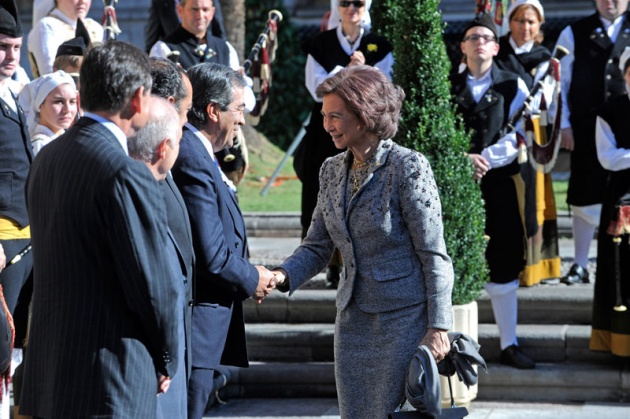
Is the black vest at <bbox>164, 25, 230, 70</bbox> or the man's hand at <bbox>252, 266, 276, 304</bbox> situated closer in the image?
the man's hand at <bbox>252, 266, 276, 304</bbox>

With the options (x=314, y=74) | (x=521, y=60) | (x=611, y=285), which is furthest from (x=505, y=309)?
(x=314, y=74)

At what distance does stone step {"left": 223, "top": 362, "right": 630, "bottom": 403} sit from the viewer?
22.7 feet

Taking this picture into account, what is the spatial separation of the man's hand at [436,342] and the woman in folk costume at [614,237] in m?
2.67

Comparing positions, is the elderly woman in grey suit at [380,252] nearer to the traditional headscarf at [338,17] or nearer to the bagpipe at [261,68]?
the traditional headscarf at [338,17]

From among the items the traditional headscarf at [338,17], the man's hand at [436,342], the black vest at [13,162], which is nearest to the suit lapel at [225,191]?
the man's hand at [436,342]

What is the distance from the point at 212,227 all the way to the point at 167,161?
0.75 m

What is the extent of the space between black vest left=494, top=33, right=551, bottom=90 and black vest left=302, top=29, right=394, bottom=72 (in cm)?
81

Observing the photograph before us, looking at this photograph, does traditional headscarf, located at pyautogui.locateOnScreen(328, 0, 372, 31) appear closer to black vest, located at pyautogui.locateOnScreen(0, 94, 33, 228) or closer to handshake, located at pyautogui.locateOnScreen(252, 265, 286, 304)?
black vest, located at pyautogui.locateOnScreen(0, 94, 33, 228)

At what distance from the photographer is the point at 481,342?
7293 millimetres

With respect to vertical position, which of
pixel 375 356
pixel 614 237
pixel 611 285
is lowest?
pixel 611 285

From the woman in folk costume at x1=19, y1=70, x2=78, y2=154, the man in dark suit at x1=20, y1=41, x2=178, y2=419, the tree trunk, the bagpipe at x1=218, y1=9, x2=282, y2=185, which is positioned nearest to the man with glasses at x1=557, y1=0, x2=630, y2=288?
the bagpipe at x1=218, y1=9, x2=282, y2=185

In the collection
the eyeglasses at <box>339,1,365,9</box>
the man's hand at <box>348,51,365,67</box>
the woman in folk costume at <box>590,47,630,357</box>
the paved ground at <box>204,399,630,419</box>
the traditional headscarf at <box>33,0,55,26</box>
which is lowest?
the paved ground at <box>204,399,630,419</box>

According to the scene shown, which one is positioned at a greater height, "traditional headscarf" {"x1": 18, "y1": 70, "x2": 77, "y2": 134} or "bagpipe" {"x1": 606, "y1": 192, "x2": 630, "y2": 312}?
"traditional headscarf" {"x1": 18, "y1": 70, "x2": 77, "y2": 134}

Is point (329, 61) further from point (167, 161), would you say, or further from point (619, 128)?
point (167, 161)
